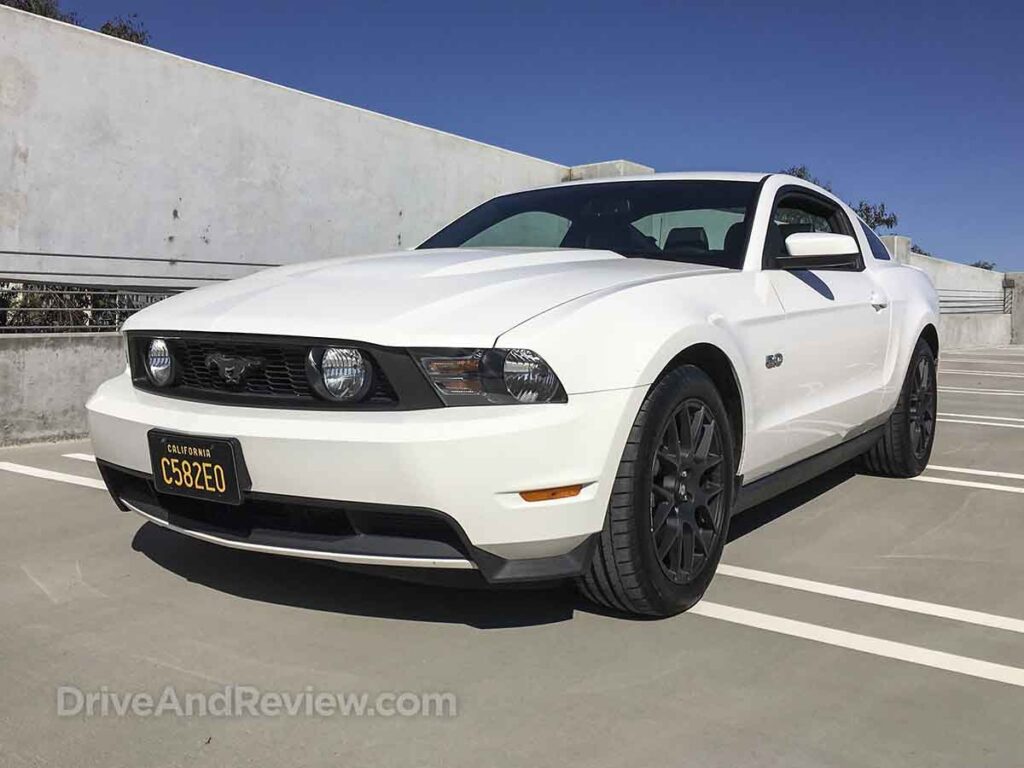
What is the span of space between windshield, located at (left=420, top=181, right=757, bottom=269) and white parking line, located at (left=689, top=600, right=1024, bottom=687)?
1.24m

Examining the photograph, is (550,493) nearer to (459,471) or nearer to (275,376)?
(459,471)

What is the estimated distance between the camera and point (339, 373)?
2.57 m

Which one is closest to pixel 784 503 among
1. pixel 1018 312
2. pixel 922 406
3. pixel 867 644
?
pixel 922 406

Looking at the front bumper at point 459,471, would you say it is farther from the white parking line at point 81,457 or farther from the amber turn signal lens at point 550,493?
the white parking line at point 81,457

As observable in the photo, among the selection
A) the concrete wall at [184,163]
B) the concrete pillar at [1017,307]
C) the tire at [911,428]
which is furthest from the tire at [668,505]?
the concrete pillar at [1017,307]

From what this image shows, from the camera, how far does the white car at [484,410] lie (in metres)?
2.46

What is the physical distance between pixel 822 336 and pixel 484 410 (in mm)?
1900

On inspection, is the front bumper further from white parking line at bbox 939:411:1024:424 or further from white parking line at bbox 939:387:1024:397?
white parking line at bbox 939:387:1024:397

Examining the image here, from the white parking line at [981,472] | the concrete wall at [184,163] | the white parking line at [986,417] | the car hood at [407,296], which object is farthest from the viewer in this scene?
the concrete wall at [184,163]

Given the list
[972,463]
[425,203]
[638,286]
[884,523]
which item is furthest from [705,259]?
[425,203]

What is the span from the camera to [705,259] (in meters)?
3.59

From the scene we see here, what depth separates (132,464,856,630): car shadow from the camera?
112 inches

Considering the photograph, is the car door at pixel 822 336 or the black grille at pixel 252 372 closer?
the black grille at pixel 252 372

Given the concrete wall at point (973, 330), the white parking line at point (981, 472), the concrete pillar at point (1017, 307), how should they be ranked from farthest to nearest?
the concrete pillar at point (1017, 307) → the concrete wall at point (973, 330) → the white parking line at point (981, 472)
